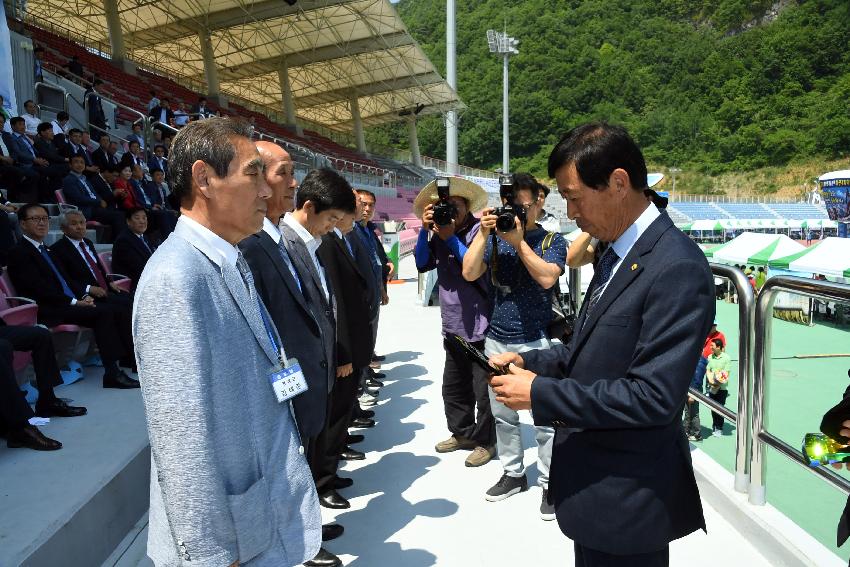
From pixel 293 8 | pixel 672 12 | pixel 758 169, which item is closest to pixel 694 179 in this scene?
pixel 758 169

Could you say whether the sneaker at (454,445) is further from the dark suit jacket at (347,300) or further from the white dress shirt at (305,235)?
the white dress shirt at (305,235)

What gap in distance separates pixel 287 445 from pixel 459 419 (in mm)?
2403

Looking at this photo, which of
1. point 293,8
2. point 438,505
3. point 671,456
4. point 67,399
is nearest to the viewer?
point 671,456

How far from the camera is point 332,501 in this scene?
2.90 meters

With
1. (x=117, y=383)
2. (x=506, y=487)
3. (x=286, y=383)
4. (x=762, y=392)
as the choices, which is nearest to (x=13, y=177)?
(x=117, y=383)

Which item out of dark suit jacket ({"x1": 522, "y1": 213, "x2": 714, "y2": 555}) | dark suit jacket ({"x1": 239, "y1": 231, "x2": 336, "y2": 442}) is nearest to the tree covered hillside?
dark suit jacket ({"x1": 239, "y1": 231, "x2": 336, "y2": 442})

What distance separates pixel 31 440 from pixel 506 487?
2.35m

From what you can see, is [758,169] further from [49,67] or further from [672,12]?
[49,67]

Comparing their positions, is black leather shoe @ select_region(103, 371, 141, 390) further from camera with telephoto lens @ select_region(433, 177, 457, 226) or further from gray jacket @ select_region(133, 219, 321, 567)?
gray jacket @ select_region(133, 219, 321, 567)

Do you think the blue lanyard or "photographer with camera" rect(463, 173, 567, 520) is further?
"photographer with camera" rect(463, 173, 567, 520)

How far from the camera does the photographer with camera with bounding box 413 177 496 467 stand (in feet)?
11.1

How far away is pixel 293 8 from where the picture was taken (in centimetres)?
2159

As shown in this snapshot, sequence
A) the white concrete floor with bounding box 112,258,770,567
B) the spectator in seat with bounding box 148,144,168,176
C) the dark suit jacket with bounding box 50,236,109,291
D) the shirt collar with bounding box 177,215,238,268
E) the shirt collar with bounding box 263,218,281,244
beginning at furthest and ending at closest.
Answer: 1. the spectator in seat with bounding box 148,144,168,176
2. the dark suit jacket with bounding box 50,236,109,291
3. the white concrete floor with bounding box 112,258,770,567
4. the shirt collar with bounding box 263,218,281,244
5. the shirt collar with bounding box 177,215,238,268

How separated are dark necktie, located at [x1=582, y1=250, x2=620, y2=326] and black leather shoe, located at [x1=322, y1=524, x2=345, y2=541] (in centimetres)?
176
